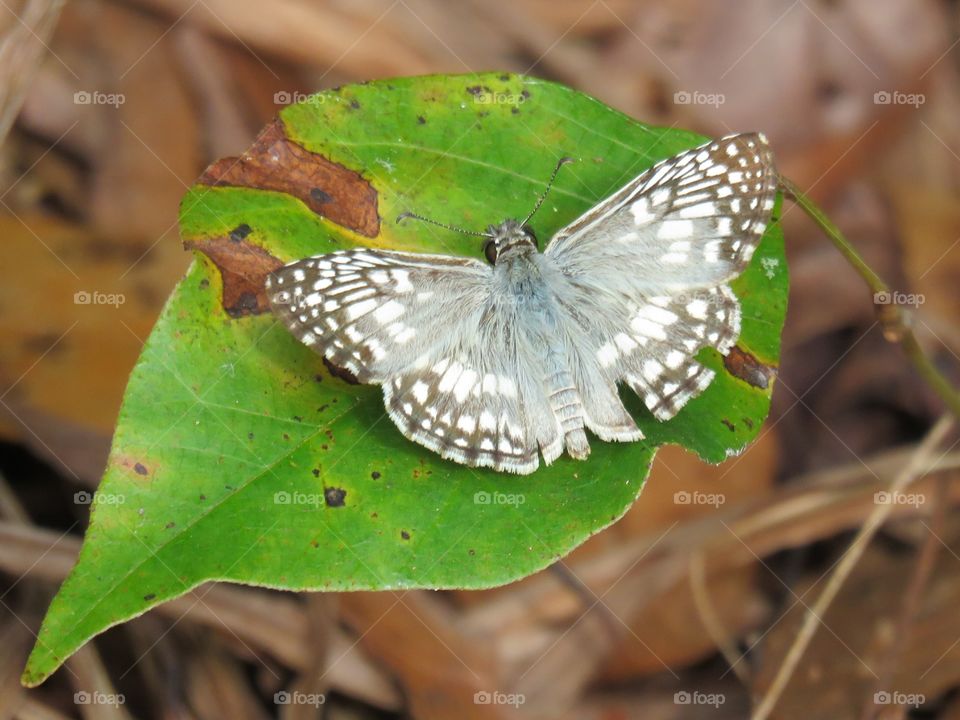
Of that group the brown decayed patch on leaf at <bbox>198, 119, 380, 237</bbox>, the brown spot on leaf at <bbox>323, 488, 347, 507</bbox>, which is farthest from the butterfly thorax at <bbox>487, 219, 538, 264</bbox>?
the brown spot on leaf at <bbox>323, 488, 347, 507</bbox>

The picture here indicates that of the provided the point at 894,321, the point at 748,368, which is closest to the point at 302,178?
the point at 748,368

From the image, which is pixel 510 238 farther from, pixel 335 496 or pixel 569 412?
pixel 335 496

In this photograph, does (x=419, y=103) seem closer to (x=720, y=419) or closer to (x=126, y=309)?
(x=720, y=419)

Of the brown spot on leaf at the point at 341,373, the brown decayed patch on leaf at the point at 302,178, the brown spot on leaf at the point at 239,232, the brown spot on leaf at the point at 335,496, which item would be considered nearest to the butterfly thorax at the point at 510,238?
the brown decayed patch on leaf at the point at 302,178

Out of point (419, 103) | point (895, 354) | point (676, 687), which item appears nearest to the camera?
point (419, 103)

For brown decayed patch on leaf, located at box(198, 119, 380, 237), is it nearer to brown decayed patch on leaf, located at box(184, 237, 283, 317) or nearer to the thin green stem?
brown decayed patch on leaf, located at box(184, 237, 283, 317)

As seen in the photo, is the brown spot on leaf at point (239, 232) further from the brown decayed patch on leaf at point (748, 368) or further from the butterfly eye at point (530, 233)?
the brown decayed patch on leaf at point (748, 368)

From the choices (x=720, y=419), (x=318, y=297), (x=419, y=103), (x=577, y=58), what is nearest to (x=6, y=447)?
(x=318, y=297)
